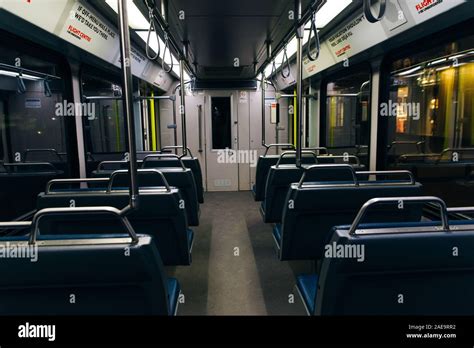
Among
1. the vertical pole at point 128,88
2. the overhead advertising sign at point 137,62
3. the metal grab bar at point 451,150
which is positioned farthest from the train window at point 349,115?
the vertical pole at point 128,88

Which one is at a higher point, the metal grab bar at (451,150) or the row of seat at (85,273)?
the metal grab bar at (451,150)

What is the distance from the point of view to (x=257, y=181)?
4480 millimetres

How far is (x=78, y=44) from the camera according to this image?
8.77 feet

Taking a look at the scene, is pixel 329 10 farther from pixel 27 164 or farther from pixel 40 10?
pixel 27 164

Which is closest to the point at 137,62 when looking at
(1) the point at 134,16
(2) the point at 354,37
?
(1) the point at 134,16

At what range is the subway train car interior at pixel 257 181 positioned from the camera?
1.34m

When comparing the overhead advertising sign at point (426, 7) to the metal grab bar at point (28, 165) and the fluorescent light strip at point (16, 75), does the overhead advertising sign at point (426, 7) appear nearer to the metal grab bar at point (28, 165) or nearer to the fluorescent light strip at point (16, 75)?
the fluorescent light strip at point (16, 75)

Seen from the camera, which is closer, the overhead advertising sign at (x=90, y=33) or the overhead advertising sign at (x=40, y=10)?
the overhead advertising sign at (x=40, y=10)

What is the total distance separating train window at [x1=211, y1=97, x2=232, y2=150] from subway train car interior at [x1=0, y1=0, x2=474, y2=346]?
2351mm

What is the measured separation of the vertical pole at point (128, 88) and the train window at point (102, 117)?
1.90m

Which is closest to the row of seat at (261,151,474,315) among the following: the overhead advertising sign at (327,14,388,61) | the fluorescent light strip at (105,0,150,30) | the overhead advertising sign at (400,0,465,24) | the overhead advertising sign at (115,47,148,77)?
the overhead advertising sign at (400,0,465,24)

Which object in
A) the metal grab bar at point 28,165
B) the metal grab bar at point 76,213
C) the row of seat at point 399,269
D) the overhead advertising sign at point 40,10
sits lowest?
the row of seat at point 399,269

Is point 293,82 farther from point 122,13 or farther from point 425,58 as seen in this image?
point 122,13

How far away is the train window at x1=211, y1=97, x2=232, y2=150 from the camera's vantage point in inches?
284
